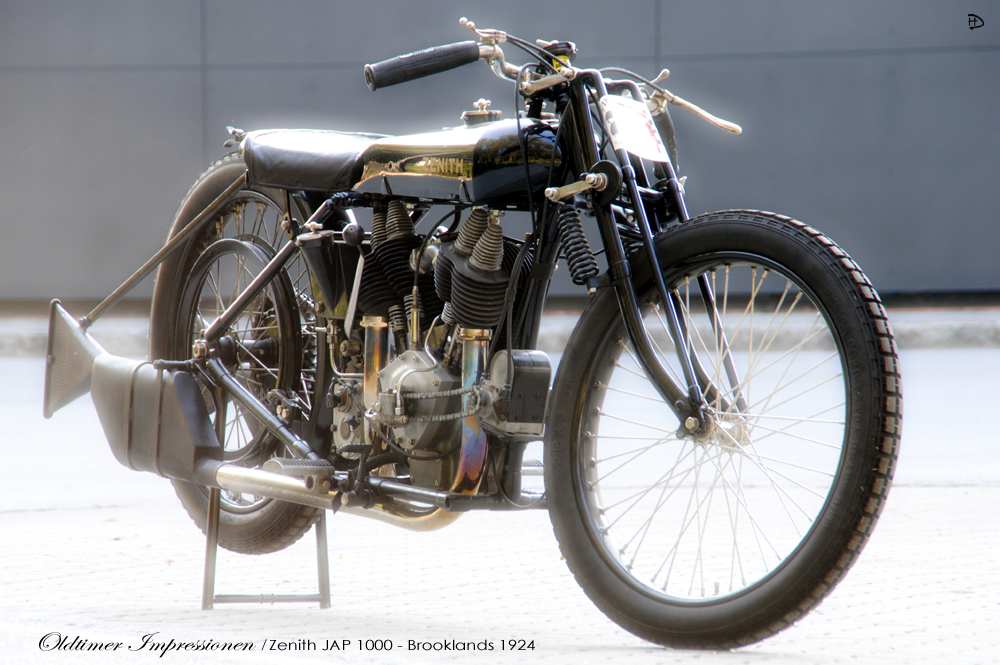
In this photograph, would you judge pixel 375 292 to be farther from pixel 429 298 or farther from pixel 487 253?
pixel 487 253

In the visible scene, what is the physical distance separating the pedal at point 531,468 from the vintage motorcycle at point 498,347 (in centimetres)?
4

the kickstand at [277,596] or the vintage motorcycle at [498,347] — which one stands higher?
the vintage motorcycle at [498,347]

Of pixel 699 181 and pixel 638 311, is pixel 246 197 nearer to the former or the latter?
pixel 638 311

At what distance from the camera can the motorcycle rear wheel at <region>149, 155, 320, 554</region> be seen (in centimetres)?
334

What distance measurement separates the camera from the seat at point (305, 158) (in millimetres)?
2938

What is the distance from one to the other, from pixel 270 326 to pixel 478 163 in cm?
111

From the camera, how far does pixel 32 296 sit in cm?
1081

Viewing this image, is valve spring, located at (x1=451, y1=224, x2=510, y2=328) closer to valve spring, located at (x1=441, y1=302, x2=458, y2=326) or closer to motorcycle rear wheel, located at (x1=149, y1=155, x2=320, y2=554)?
valve spring, located at (x1=441, y1=302, x2=458, y2=326)

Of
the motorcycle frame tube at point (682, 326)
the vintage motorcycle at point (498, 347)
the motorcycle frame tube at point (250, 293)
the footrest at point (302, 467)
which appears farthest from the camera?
the motorcycle frame tube at point (250, 293)

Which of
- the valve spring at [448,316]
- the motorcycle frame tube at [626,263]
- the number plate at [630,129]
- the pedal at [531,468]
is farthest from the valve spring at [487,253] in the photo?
the pedal at [531,468]

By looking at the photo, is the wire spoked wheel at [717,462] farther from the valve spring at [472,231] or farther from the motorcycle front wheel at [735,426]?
the valve spring at [472,231]

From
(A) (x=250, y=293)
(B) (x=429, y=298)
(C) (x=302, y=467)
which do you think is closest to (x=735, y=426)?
(B) (x=429, y=298)

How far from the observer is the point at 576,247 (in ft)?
7.88

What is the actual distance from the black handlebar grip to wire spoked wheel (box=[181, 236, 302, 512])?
0.99 m
